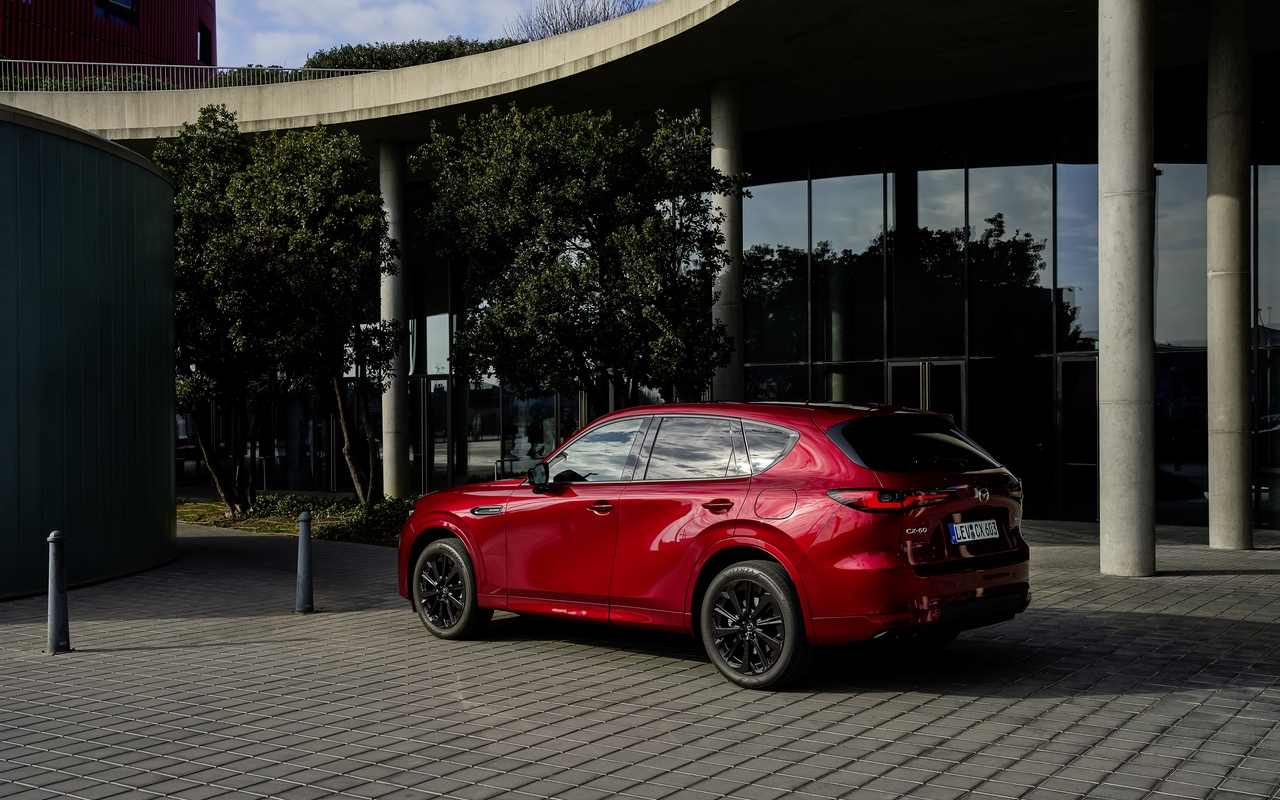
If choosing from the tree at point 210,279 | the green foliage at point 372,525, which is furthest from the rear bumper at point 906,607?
the tree at point 210,279

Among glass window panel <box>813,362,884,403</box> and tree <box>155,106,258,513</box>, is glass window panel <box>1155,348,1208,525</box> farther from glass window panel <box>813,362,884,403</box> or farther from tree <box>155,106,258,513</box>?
tree <box>155,106,258,513</box>

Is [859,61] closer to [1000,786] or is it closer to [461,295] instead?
[461,295]

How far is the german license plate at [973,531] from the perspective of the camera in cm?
646

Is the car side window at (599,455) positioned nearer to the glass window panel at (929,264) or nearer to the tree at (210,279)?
the tree at (210,279)

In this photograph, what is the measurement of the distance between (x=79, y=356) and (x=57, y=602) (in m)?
3.57

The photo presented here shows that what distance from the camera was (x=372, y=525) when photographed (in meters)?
16.7

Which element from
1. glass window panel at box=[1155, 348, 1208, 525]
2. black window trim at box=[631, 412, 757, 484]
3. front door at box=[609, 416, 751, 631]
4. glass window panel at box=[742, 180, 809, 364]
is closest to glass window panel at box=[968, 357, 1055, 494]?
glass window panel at box=[1155, 348, 1208, 525]

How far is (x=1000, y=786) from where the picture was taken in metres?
4.78

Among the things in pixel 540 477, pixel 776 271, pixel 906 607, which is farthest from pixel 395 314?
pixel 906 607

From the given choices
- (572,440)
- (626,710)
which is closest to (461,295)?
(572,440)

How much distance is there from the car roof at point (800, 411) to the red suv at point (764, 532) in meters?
0.01

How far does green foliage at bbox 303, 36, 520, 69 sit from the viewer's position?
148ft

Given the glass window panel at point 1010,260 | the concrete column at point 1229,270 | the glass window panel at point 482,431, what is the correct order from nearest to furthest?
the concrete column at point 1229,270
the glass window panel at point 1010,260
the glass window panel at point 482,431

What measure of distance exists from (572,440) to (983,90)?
41.1ft
